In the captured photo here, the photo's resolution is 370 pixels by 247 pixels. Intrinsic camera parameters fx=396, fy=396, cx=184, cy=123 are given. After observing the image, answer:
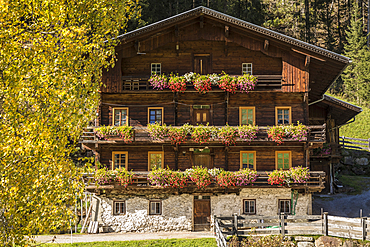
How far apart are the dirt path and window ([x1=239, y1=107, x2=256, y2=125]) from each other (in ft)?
27.3

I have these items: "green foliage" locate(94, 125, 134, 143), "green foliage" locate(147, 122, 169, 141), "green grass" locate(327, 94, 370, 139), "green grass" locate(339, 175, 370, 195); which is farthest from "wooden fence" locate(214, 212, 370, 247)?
"green grass" locate(327, 94, 370, 139)

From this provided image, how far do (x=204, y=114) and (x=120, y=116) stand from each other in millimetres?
5659

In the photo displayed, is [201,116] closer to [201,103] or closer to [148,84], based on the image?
[201,103]

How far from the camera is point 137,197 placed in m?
25.5

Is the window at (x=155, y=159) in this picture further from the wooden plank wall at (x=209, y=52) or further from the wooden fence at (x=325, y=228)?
the wooden fence at (x=325, y=228)

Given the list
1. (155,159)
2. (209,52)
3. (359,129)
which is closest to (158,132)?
(155,159)

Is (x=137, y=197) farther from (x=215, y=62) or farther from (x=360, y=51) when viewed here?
(x=360, y=51)

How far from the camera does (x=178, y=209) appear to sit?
25.4m

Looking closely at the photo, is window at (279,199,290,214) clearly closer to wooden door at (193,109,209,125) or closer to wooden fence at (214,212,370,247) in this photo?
wooden fence at (214,212,370,247)

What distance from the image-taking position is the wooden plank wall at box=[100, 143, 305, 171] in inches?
1027

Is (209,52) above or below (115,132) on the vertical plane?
above

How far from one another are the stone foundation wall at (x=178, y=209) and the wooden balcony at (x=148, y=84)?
675 centimetres

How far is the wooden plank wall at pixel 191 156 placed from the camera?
1027 inches

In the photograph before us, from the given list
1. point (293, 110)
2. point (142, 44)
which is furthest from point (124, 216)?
point (293, 110)
